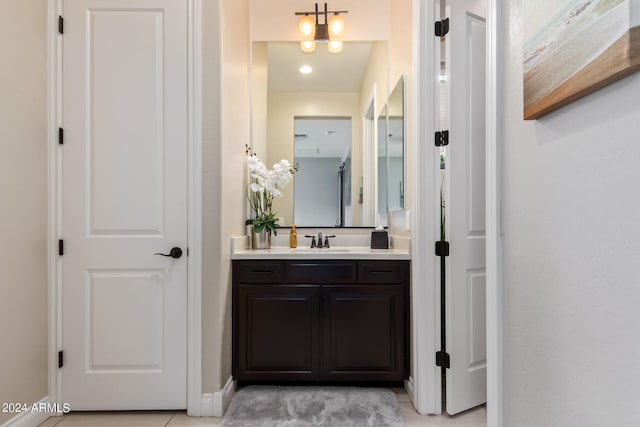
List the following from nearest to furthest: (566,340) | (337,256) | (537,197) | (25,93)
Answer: (566,340)
(537,197)
(25,93)
(337,256)

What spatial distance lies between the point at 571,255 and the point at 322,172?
220cm

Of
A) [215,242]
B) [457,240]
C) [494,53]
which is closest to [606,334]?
[494,53]

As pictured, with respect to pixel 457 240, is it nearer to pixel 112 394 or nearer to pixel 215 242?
pixel 215 242

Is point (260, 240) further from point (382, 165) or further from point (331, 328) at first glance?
point (382, 165)

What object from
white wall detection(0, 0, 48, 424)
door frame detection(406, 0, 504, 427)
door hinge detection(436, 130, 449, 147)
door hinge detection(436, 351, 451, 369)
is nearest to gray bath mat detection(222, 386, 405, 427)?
door frame detection(406, 0, 504, 427)

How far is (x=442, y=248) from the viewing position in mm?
2053

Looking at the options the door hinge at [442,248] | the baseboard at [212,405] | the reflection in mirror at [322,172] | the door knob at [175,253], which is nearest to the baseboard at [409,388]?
the door hinge at [442,248]

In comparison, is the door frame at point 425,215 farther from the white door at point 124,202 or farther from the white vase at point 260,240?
the white door at point 124,202

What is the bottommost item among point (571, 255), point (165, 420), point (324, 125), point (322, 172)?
point (165, 420)

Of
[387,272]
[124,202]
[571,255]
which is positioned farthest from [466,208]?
[124,202]

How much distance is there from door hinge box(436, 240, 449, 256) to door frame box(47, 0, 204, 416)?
1.34 metres

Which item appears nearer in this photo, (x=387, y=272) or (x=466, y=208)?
(x=466, y=208)

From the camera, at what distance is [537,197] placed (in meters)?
1.02

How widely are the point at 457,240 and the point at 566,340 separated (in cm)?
114
